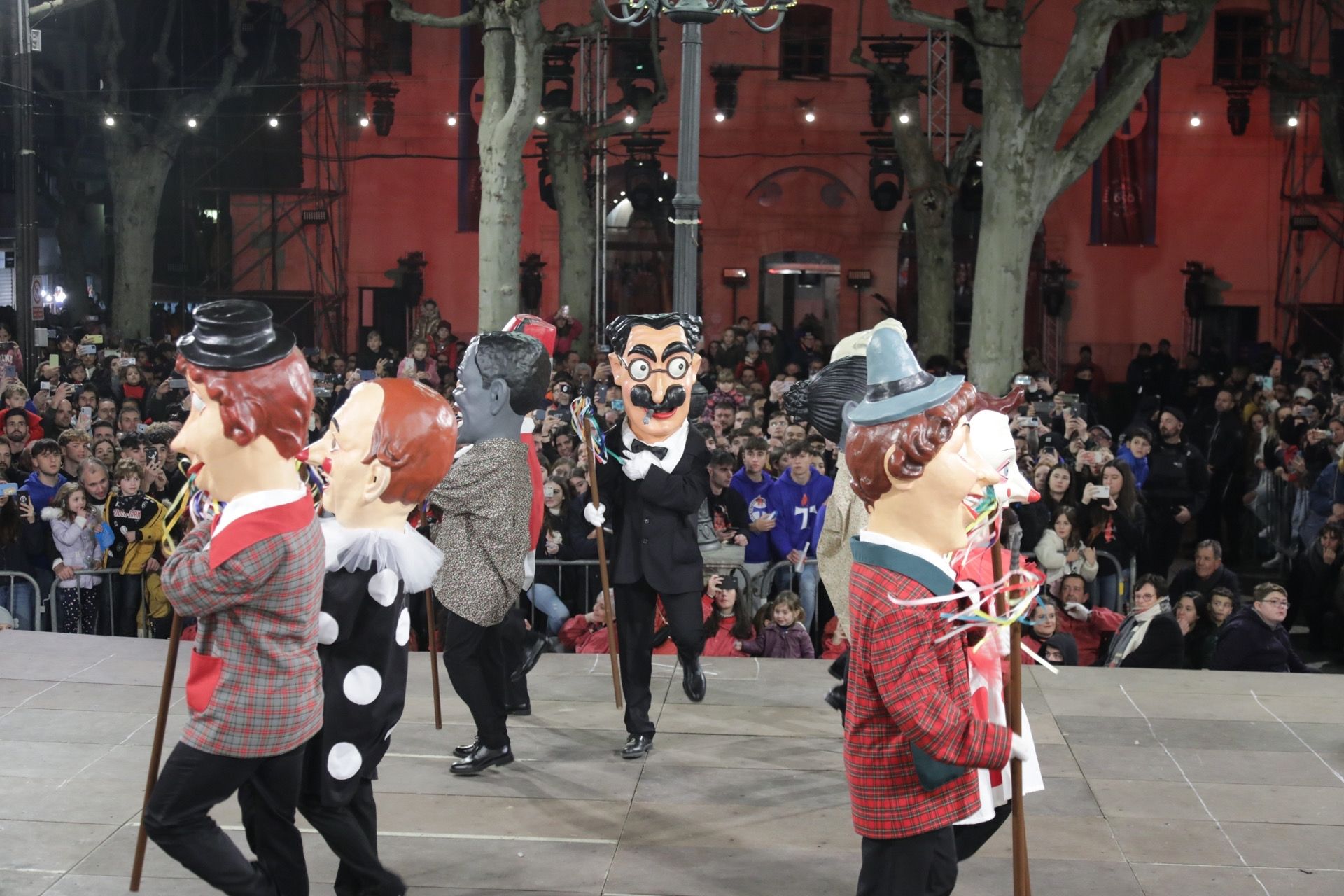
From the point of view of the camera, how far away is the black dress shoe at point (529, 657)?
6.80m

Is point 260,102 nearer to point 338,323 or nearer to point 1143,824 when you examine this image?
point 338,323

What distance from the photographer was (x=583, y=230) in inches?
862

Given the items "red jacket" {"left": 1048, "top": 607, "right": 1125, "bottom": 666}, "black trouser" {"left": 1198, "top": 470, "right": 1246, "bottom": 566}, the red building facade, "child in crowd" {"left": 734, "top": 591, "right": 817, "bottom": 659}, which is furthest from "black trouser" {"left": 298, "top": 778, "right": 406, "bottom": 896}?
the red building facade

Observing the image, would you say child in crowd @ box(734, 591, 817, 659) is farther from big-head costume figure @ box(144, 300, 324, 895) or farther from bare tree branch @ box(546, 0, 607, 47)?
bare tree branch @ box(546, 0, 607, 47)

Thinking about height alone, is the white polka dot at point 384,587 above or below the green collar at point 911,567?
below

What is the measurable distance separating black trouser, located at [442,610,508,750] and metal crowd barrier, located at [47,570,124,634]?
3506 millimetres

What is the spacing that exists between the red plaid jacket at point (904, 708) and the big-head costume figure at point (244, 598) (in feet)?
5.00

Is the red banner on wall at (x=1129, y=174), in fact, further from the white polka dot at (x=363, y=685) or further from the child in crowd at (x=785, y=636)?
the white polka dot at (x=363, y=685)

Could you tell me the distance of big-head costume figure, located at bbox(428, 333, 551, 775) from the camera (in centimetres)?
605

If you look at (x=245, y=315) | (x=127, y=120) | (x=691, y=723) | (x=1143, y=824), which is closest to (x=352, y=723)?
(x=245, y=315)

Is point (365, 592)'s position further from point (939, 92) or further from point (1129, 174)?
point (1129, 174)

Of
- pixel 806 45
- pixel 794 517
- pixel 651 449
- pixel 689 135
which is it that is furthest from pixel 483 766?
pixel 806 45

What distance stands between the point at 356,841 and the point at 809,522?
16.3 feet

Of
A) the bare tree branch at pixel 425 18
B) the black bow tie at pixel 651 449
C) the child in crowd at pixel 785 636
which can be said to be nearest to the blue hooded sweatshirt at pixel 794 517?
the child in crowd at pixel 785 636
